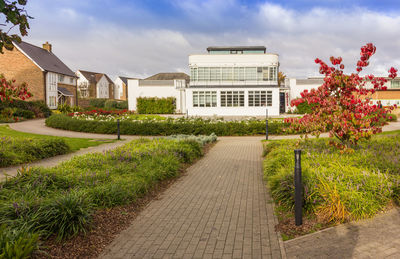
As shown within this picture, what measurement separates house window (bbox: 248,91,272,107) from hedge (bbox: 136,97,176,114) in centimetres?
1058

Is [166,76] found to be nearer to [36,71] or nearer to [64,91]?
[64,91]

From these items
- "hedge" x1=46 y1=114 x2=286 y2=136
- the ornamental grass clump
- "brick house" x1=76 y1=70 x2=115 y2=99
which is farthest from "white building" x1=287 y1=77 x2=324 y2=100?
"brick house" x1=76 y1=70 x2=115 y2=99

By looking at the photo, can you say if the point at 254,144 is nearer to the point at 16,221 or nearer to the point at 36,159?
the point at 36,159

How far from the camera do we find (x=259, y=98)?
36.6 metres

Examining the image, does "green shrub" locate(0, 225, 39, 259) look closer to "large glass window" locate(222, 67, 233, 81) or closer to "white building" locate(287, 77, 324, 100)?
"large glass window" locate(222, 67, 233, 81)

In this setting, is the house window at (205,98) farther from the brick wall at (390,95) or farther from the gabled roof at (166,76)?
the gabled roof at (166,76)

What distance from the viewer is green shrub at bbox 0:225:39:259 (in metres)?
3.40

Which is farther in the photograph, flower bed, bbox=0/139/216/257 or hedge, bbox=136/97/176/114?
hedge, bbox=136/97/176/114

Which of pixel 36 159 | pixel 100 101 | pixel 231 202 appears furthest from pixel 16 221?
pixel 100 101

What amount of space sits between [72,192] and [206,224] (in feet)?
7.10

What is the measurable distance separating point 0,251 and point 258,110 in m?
34.3

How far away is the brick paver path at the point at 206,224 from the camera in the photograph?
13.8ft

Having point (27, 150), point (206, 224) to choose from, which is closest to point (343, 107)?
point (206, 224)

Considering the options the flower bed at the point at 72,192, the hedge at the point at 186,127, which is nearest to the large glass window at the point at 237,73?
the hedge at the point at 186,127
